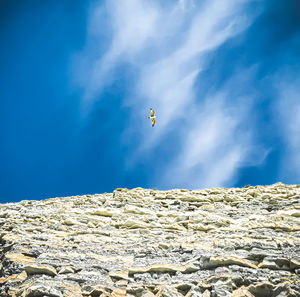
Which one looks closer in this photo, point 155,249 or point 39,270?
point 39,270

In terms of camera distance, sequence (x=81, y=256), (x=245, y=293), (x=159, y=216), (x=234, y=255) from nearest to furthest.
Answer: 1. (x=245, y=293)
2. (x=234, y=255)
3. (x=81, y=256)
4. (x=159, y=216)

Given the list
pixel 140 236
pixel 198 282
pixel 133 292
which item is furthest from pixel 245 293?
pixel 140 236

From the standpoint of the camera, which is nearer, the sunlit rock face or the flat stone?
the sunlit rock face

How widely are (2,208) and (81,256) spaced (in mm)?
7271

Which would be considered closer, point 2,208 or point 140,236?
point 140,236

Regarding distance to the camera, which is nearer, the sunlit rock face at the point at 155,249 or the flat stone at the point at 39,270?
the sunlit rock face at the point at 155,249

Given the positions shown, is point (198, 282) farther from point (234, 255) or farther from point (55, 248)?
point (55, 248)

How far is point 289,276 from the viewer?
18.9ft

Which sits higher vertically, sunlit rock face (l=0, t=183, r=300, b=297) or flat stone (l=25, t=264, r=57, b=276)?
sunlit rock face (l=0, t=183, r=300, b=297)

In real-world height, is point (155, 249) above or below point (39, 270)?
above

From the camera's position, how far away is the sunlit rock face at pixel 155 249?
18.4 feet

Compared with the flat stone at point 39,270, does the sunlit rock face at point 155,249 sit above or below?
above

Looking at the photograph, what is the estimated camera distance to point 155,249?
24.0 feet

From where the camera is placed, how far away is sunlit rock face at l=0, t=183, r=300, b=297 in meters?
5.62
